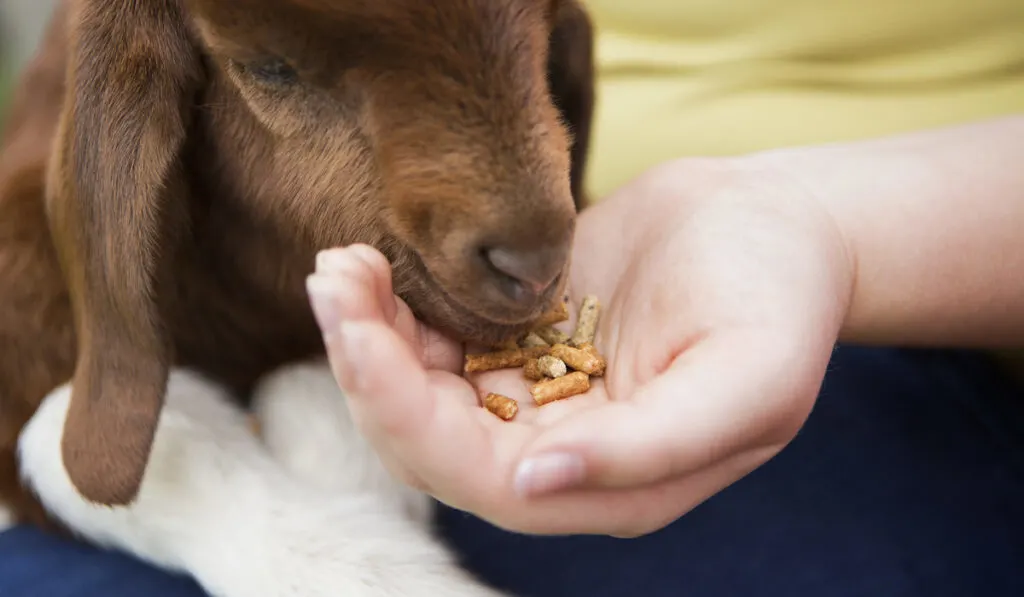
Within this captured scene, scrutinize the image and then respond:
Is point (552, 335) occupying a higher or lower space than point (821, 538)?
higher

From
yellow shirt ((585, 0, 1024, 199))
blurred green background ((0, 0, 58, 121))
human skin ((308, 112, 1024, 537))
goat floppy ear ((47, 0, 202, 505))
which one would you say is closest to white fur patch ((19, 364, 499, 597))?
goat floppy ear ((47, 0, 202, 505))

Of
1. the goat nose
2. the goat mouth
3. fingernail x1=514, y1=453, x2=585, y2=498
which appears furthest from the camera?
the goat mouth

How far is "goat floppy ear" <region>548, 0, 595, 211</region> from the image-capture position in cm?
139

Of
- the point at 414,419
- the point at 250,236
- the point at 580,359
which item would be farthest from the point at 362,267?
the point at 250,236

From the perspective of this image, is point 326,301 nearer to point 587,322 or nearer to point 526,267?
point 526,267

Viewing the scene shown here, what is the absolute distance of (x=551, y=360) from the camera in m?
1.08

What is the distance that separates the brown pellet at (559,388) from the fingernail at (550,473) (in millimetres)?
237

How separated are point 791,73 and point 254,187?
119cm

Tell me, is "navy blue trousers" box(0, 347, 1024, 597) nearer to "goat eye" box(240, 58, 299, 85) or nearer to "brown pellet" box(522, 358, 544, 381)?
"brown pellet" box(522, 358, 544, 381)

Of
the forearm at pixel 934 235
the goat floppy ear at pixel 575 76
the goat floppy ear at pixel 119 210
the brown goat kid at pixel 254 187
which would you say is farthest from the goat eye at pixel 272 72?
the forearm at pixel 934 235

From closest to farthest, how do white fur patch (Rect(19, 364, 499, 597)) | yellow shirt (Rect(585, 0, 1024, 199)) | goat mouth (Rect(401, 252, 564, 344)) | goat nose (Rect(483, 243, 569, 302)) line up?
goat nose (Rect(483, 243, 569, 302))
goat mouth (Rect(401, 252, 564, 344))
white fur patch (Rect(19, 364, 499, 597))
yellow shirt (Rect(585, 0, 1024, 199))

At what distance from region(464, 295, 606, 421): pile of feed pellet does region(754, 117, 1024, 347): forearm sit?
364mm

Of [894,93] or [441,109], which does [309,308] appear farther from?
[894,93]

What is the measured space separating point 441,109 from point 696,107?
105 cm
